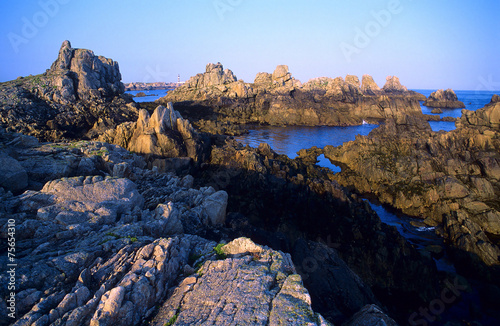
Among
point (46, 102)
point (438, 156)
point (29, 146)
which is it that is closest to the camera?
point (29, 146)

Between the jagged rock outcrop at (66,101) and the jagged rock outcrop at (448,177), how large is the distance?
32.3 meters

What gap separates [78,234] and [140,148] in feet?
53.1

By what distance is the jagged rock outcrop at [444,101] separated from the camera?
396 feet

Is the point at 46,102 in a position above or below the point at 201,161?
above

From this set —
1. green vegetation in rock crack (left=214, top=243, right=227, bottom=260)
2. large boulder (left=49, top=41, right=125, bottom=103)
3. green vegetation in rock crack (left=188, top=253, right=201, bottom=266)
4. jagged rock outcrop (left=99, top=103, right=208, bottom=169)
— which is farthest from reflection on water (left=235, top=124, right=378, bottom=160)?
green vegetation in rock crack (left=188, top=253, right=201, bottom=266)

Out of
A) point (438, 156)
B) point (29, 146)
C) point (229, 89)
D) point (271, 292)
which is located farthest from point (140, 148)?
point (229, 89)

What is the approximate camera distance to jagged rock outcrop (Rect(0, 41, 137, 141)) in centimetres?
3306

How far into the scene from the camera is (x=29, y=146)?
15.1m

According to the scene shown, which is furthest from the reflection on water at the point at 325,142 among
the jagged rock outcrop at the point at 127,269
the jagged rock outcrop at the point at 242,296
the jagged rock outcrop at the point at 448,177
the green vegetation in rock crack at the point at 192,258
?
the green vegetation in rock crack at the point at 192,258

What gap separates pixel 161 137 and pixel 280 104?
2399 inches

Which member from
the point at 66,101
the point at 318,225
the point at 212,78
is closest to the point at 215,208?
the point at 318,225

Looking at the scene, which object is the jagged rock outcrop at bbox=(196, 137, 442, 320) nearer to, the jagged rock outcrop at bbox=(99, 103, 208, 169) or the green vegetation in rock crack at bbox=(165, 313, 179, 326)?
the jagged rock outcrop at bbox=(99, 103, 208, 169)

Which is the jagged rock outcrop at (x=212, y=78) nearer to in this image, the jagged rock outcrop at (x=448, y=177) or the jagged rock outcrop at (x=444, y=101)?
the jagged rock outcrop at (x=448, y=177)

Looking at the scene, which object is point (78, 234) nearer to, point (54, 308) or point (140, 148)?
point (54, 308)
